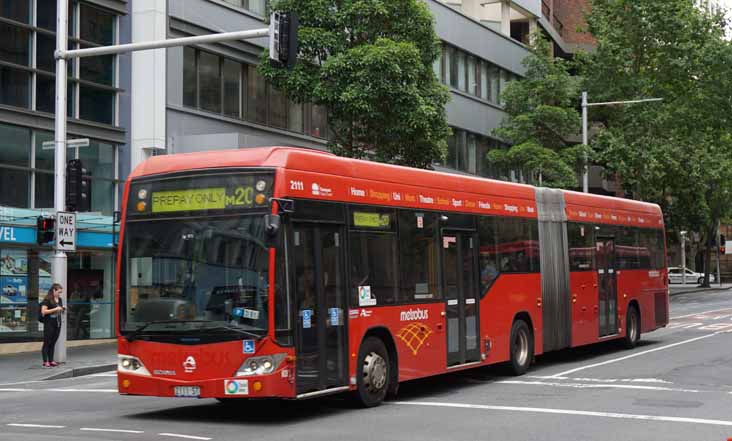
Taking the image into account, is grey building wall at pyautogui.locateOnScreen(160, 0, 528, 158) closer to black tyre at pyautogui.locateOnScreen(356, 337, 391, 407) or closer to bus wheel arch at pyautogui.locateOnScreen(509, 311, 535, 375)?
bus wheel arch at pyautogui.locateOnScreen(509, 311, 535, 375)

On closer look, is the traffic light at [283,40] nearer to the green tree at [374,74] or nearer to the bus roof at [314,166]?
the bus roof at [314,166]

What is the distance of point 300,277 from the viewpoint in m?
12.0

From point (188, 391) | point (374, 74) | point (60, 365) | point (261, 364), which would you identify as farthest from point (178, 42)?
point (374, 74)

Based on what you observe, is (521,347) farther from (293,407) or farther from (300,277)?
(300,277)

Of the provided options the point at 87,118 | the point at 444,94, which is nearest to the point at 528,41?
the point at 444,94

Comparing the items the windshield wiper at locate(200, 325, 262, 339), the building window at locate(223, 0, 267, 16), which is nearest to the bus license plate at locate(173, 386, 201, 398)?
the windshield wiper at locate(200, 325, 262, 339)

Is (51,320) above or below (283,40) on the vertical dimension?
below

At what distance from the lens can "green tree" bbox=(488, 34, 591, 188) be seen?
137ft

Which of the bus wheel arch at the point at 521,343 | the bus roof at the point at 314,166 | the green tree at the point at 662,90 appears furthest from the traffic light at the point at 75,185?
the green tree at the point at 662,90

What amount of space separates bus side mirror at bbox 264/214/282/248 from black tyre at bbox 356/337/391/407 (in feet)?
7.65

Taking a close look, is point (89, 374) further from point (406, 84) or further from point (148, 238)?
point (406, 84)

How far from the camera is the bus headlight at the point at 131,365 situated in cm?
1220

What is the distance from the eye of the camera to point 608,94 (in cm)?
5022

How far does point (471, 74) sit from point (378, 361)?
35.7 m
